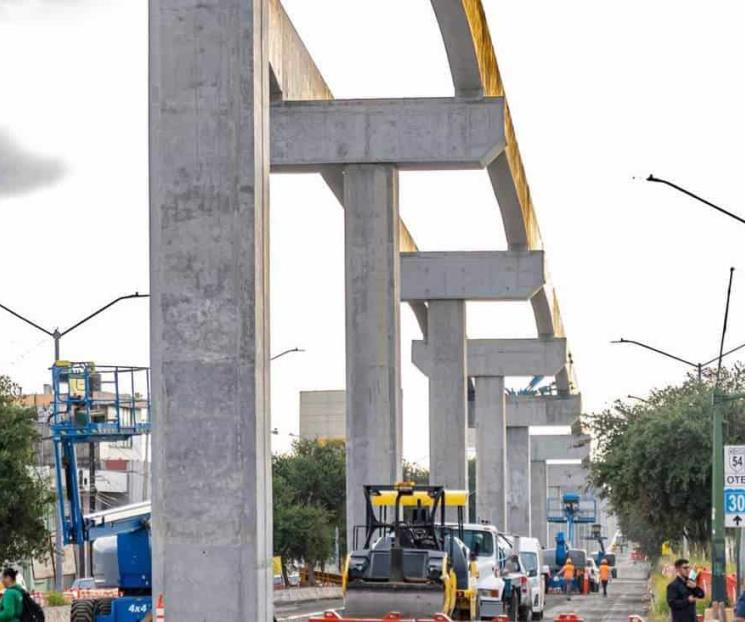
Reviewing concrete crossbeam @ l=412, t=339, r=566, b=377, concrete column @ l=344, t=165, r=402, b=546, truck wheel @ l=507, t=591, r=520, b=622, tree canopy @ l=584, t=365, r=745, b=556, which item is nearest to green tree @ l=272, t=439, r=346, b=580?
concrete crossbeam @ l=412, t=339, r=566, b=377

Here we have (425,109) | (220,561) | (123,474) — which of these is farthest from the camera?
(123,474)

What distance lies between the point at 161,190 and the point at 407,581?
10.4 meters

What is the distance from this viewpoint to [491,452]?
7981cm

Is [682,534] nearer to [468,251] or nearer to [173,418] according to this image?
[468,251]

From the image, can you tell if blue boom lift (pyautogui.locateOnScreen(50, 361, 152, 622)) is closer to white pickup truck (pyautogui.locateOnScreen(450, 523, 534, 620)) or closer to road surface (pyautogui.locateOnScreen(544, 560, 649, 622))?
white pickup truck (pyautogui.locateOnScreen(450, 523, 534, 620))

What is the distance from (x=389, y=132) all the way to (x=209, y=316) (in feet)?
70.6

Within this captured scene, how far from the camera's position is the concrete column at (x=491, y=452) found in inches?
3029

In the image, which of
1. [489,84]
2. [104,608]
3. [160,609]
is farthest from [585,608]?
[160,609]

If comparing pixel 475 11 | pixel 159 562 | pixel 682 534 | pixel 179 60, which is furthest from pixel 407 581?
pixel 682 534

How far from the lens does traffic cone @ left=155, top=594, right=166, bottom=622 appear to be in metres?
20.4

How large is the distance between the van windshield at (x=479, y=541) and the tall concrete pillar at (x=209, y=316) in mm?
15534

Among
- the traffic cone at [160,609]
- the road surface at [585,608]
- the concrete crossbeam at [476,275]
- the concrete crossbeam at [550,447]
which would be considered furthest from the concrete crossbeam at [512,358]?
the traffic cone at [160,609]

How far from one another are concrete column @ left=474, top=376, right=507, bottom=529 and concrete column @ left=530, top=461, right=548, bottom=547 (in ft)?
134

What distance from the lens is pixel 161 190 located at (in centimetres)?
2070
